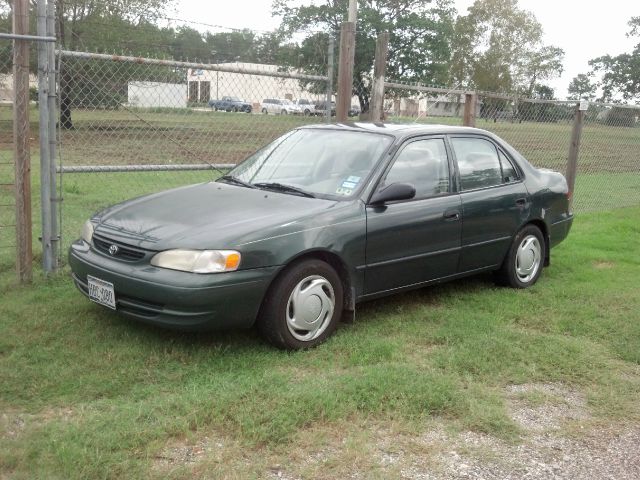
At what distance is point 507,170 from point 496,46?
54654 mm

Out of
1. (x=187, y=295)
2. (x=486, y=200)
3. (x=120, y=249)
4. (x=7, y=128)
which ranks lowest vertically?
(x=187, y=295)

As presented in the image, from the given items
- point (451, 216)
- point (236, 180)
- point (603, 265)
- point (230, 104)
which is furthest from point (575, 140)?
point (236, 180)

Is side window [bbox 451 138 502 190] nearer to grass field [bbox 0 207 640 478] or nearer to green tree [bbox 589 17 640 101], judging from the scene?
grass field [bbox 0 207 640 478]

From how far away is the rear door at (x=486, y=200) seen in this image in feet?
19.1

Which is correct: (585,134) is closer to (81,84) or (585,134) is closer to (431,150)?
(431,150)

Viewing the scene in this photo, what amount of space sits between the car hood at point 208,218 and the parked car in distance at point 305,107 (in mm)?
2429

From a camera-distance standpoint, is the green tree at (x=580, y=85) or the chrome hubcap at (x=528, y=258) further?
the green tree at (x=580, y=85)

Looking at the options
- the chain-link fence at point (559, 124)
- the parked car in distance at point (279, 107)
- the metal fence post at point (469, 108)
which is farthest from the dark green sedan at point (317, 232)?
the chain-link fence at point (559, 124)

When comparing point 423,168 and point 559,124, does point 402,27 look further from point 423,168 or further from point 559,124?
point 423,168

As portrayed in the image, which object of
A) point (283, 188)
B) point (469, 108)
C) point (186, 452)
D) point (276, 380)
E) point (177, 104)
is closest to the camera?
point (186, 452)

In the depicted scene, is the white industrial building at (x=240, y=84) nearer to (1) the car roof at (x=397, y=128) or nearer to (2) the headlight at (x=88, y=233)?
(1) the car roof at (x=397, y=128)

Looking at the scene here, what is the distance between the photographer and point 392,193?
5.04m

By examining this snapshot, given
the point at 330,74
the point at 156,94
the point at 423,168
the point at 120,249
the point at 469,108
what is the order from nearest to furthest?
the point at 120,249 < the point at 423,168 < the point at 156,94 < the point at 330,74 < the point at 469,108

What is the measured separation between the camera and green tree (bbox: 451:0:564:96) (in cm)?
5659
